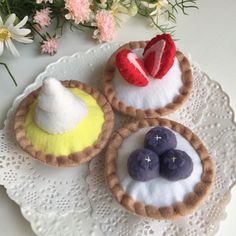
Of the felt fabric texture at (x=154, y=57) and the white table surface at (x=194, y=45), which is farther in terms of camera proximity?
the white table surface at (x=194, y=45)

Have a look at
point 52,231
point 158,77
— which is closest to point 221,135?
point 158,77

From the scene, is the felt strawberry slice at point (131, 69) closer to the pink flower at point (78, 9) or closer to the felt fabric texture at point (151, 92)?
the felt fabric texture at point (151, 92)

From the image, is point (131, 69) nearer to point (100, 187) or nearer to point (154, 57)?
point (154, 57)

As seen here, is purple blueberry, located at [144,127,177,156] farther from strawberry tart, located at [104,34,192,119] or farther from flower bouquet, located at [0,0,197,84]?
flower bouquet, located at [0,0,197,84]

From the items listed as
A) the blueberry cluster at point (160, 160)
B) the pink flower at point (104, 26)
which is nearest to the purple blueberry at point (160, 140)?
the blueberry cluster at point (160, 160)

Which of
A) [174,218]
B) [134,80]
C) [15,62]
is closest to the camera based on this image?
[174,218]

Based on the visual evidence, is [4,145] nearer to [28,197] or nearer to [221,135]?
[28,197]

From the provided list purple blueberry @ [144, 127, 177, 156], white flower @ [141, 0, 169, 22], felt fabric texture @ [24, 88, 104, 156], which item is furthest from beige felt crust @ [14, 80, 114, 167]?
white flower @ [141, 0, 169, 22]
